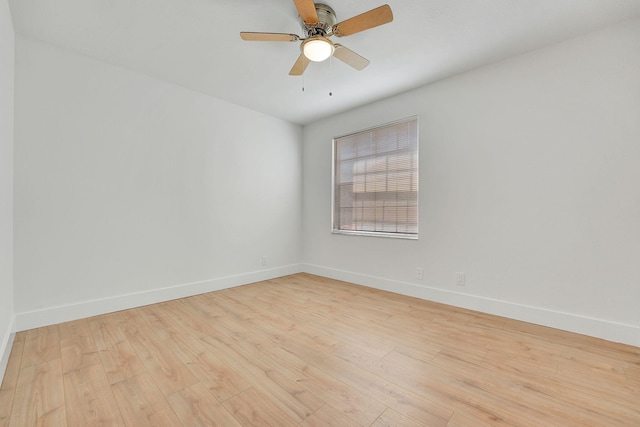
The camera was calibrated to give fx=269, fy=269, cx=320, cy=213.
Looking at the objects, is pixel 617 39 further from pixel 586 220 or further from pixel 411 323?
pixel 411 323

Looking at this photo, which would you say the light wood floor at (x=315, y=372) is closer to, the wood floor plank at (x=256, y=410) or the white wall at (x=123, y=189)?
the wood floor plank at (x=256, y=410)

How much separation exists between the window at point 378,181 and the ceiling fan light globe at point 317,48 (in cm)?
168

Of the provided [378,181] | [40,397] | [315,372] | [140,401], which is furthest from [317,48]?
[40,397]

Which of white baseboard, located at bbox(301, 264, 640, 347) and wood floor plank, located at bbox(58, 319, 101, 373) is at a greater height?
white baseboard, located at bbox(301, 264, 640, 347)

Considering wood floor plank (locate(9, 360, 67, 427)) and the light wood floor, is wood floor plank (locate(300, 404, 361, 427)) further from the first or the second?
wood floor plank (locate(9, 360, 67, 427))

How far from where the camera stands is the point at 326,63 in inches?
107

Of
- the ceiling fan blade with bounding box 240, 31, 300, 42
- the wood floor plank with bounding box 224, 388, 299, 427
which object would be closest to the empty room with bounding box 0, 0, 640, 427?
the wood floor plank with bounding box 224, 388, 299, 427

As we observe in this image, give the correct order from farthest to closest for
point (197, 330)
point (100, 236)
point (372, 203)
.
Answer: point (372, 203)
point (100, 236)
point (197, 330)

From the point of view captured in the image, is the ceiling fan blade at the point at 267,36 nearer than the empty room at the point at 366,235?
No

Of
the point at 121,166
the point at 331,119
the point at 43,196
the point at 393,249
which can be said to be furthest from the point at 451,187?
the point at 43,196

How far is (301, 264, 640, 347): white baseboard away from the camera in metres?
2.12

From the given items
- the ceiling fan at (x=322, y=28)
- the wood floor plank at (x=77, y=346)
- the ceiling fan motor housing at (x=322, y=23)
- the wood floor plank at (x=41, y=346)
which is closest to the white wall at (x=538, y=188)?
the ceiling fan at (x=322, y=28)

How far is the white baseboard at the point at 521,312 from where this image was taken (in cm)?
212

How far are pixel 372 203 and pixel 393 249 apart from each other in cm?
73
